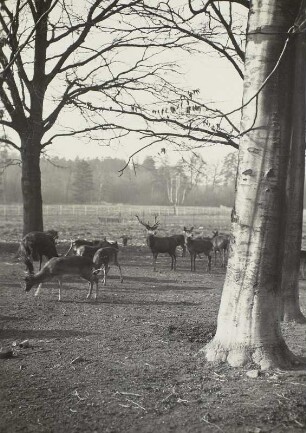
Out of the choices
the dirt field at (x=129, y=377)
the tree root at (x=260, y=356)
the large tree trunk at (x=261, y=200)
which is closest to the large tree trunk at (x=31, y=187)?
the dirt field at (x=129, y=377)

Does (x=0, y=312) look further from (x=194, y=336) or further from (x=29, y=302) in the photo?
(x=194, y=336)

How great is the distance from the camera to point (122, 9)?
12.3 metres

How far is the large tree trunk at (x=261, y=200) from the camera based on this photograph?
5.57 metres

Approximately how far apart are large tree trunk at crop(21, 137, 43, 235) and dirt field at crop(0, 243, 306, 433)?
8.48m

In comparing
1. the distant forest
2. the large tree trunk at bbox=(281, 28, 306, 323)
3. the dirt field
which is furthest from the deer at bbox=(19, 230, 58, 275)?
the distant forest

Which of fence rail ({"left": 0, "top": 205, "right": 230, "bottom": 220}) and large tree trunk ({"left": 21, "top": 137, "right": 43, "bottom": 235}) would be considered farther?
fence rail ({"left": 0, "top": 205, "right": 230, "bottom": 220})

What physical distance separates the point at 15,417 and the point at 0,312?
184 inches

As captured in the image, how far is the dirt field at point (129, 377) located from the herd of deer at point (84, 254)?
2.75 ft

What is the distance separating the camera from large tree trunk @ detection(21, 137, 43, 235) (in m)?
17.7

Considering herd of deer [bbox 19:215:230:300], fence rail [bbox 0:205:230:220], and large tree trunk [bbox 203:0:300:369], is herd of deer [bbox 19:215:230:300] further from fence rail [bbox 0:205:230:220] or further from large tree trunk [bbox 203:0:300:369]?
fence rail [bbox 0:205:230:220]

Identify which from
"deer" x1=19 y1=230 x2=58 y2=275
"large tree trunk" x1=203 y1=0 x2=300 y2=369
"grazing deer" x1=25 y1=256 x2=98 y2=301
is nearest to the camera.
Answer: "large tree trunk" x1=203 y1=0 x2=300 y2=369

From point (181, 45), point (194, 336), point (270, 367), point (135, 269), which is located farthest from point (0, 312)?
point (181, 45)

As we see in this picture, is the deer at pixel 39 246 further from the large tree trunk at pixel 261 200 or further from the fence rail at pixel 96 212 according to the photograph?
the fence rail at pixel 96 212

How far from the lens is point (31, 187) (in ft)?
58.9
